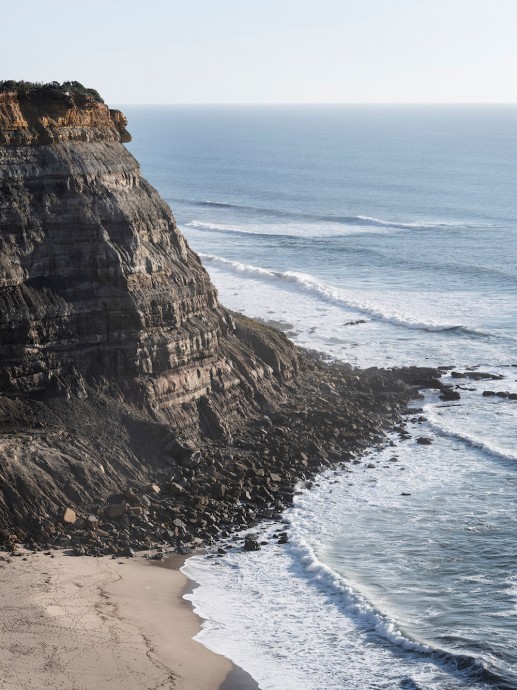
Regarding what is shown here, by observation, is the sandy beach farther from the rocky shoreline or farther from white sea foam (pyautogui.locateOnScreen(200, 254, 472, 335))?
white sea foam (pyautogui.locateOnScreen(200, 254, 472, 335))

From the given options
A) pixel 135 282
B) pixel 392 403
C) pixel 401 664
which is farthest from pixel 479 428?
pixel 401 664

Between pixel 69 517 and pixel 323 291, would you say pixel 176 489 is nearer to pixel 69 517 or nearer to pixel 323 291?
pixel 69 517

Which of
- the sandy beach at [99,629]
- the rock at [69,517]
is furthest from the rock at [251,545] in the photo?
the rock at [69,517]

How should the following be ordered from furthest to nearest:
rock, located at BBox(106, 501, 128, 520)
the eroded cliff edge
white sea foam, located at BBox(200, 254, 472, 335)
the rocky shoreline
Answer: white sea foam, located at BBox(200, 254, 472, 335) → the eroded cliff edge → rock, located at BBox(106, 501, 128, 520) → the rocky shoreline

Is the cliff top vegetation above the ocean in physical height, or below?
above

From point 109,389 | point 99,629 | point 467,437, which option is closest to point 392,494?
point 467,437

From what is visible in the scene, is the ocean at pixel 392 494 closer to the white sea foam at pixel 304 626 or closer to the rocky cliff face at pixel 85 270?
the white sea foam at pixel 304 626

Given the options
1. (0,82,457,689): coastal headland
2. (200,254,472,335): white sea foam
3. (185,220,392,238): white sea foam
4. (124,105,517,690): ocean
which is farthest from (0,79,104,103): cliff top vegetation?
(185,220,392,238): white sea foam
